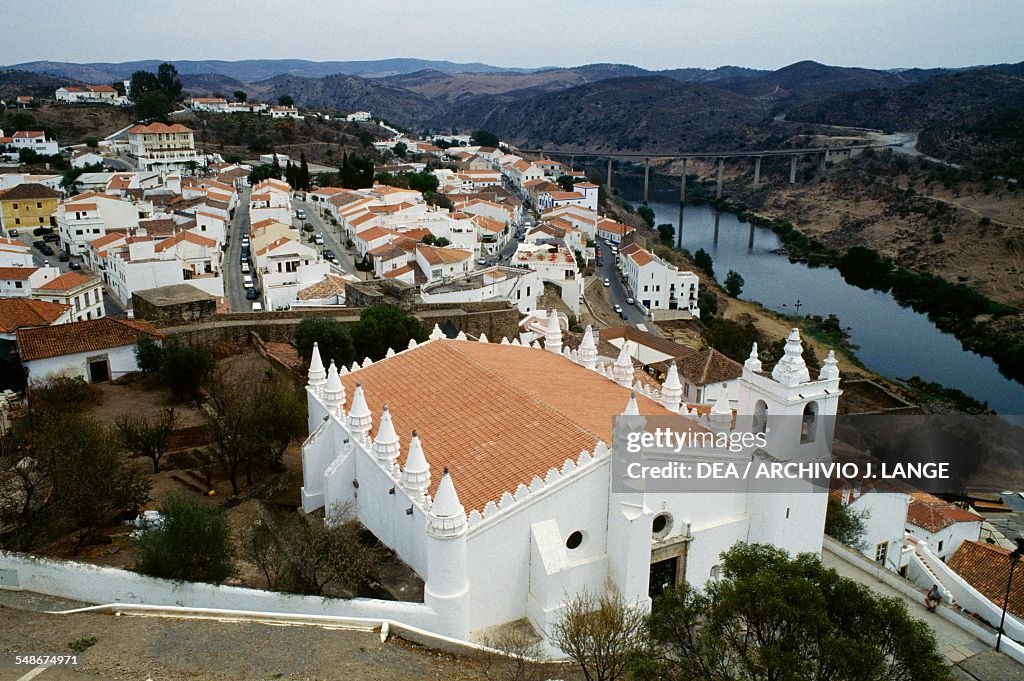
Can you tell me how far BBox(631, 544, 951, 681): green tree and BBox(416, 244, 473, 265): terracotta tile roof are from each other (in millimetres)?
43193

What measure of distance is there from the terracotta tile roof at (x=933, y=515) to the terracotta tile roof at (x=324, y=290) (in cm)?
2974

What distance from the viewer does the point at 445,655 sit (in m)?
14.6

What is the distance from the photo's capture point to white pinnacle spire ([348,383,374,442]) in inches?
735

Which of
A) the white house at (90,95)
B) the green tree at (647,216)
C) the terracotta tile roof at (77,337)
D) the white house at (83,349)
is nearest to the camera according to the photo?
the white house at (83,349)

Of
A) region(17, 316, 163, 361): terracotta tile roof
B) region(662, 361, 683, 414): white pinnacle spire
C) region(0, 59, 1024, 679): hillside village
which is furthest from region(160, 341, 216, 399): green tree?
region(662, 361, 683, 414): white pinnacle spire

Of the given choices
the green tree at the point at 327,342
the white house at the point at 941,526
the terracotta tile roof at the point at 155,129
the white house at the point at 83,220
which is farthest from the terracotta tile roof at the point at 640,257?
the terracotta tile roof at the point at 155,129

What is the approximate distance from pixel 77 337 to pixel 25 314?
4.70 metres

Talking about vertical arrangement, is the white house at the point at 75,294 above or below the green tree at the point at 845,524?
above

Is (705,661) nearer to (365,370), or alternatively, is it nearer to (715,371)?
(365,370)

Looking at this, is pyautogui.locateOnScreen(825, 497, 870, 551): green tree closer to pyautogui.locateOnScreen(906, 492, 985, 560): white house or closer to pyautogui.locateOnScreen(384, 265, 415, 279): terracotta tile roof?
pyautogui.locateOnScreen(906, 492, 985, 560): white house

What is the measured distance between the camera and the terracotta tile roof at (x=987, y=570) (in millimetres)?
21297

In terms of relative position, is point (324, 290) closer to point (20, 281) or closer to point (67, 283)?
point (67, 283)

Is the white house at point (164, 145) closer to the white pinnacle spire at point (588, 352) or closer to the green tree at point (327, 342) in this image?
the green tree at point (327, 342)

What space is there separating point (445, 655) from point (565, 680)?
2234 millimetres
